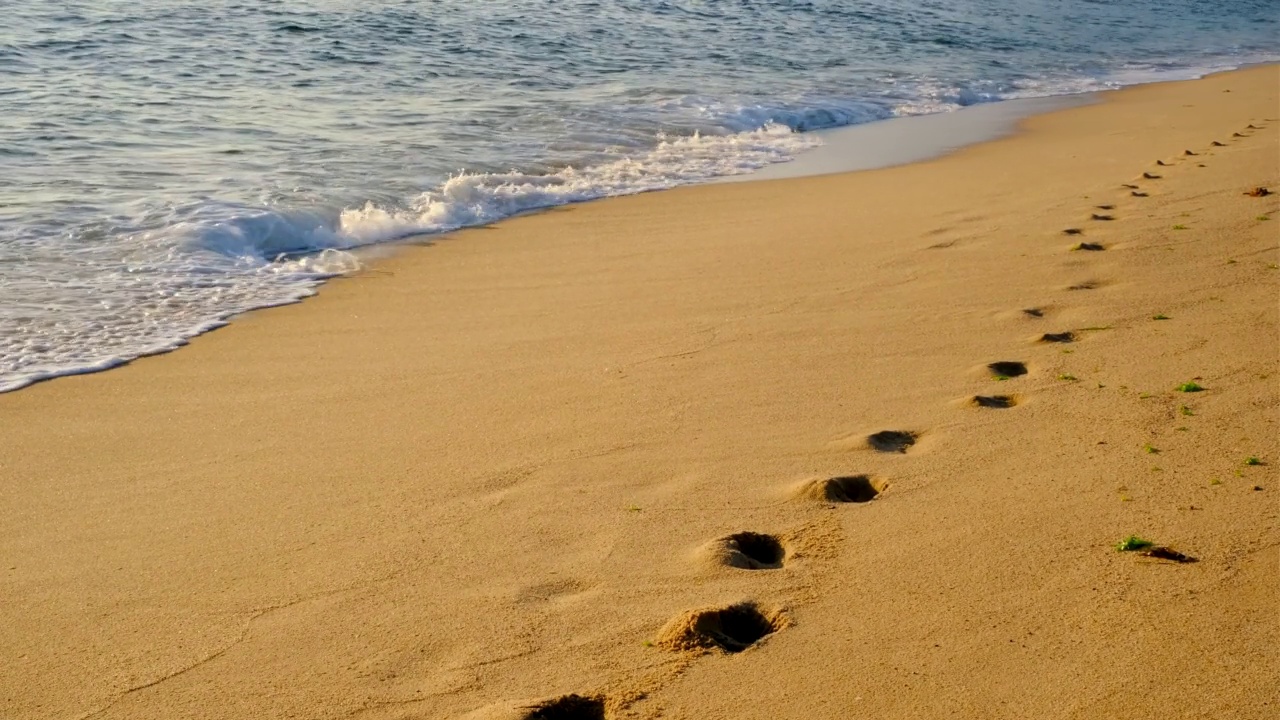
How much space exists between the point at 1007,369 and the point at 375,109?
305 inches

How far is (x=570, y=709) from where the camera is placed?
2.38 m

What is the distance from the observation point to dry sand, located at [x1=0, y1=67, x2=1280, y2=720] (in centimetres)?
247

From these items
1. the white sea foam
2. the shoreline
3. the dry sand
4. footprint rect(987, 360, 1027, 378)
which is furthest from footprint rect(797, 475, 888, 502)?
the shoreline

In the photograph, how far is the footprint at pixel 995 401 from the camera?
3.90m

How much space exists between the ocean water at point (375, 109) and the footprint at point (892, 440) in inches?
117

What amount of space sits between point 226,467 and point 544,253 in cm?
298

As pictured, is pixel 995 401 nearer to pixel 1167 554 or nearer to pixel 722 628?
pixel 1167 554

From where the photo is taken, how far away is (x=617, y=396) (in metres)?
4.11

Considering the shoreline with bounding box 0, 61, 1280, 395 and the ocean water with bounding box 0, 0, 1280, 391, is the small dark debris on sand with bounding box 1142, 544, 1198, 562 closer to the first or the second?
the ocean water with bounding box 0, 0, 1280, 391

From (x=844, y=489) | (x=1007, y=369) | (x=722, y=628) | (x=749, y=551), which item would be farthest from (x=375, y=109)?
(x=722, y=628)

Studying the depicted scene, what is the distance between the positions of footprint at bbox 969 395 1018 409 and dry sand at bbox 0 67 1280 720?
1.6 inches

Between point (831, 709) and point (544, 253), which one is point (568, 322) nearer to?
point (544, 253)

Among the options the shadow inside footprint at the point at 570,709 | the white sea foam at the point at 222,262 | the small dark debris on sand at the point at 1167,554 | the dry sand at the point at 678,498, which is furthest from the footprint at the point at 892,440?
the white sea foam at the point at 222,262

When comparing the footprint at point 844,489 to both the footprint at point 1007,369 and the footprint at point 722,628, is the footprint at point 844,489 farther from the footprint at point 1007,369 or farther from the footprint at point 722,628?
the footprint at point 1007,369
